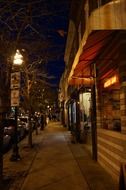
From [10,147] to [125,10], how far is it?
1738 centimetres

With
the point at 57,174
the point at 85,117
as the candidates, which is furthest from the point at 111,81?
the point at 85,117

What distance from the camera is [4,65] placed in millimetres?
15414

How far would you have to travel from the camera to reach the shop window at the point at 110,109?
12.4 metres

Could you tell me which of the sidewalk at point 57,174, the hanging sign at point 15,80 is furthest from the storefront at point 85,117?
the hanging sign at point 15,80

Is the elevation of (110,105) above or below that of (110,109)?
above

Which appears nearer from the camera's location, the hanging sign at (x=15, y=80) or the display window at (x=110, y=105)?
the display window at (x=110, y=105)

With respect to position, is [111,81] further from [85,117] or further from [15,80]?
[85,117]

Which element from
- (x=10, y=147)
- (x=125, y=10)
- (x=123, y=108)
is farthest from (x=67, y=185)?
(x=10, y=147)

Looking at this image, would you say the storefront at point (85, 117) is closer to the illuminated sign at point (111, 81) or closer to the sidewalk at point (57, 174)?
the sidewalk at point (57, 174)

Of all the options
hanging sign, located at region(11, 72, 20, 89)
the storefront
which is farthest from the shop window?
the storefront

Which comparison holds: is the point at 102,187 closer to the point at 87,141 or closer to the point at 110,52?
the point at 110,52

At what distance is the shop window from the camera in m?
12.4

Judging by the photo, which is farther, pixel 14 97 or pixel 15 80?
pixel 14 97

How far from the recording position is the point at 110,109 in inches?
527
